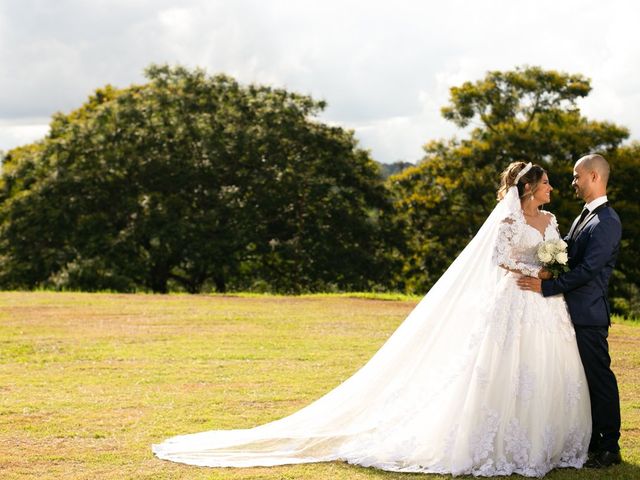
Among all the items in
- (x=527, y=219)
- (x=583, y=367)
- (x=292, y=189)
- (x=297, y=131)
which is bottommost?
(x=583, y=367)

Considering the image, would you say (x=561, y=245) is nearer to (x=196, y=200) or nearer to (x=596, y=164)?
(x=596, y=164)

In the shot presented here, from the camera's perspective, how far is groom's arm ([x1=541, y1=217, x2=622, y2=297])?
7.55m

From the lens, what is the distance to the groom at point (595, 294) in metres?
7.59

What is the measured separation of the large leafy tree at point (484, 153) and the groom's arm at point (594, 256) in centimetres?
2569

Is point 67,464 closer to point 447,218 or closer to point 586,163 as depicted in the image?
point 586,163

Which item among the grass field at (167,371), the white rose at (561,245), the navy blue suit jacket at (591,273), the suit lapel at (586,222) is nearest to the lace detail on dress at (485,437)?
the grass field at (167,371)

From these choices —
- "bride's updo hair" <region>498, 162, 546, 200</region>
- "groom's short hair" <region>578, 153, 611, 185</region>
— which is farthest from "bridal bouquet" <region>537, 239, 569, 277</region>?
"groom's short hair" <region>578, 153, 611, 185</region>

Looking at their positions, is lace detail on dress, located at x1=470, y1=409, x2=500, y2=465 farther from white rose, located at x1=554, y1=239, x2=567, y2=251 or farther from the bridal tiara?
the bridal tiara

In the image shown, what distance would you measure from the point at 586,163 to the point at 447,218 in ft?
86.7

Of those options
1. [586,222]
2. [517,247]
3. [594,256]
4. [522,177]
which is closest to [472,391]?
[517,247]

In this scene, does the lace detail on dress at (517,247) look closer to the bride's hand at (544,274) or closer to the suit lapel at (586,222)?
the bride's hand at (544,274)

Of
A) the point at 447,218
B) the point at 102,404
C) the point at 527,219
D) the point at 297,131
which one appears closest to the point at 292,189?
the point at 297,131

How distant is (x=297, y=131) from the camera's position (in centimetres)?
3394

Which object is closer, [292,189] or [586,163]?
[586,163]
